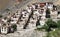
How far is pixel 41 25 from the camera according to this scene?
26500mm

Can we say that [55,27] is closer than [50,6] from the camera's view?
Yes

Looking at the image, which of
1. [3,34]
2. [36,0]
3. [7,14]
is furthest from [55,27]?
[36,0]

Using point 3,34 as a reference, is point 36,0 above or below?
above

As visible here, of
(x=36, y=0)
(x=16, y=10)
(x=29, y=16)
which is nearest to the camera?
(x=29, y=16)

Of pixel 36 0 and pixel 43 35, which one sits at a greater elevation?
pixel 36 0

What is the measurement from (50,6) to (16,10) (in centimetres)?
283

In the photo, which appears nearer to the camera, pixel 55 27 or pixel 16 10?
pixel 55 27

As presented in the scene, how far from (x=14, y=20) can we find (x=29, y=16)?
156 centimetres

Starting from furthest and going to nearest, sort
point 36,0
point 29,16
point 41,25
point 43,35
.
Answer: point 36,0
point 29,16
point 41,25
point 43,35

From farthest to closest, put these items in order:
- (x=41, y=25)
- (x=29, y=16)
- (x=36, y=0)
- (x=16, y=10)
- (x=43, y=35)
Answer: (x=36, y=0) → (x=16, y=10) → (x=29, y=16) → (x=41, y=25) → (x=43, y=35)

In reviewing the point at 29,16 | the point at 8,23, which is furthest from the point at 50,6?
the point at 8,23

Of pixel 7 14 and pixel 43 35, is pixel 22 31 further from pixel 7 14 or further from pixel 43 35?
pixel 7 14

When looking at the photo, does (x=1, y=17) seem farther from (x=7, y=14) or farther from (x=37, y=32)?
(x=37, y=32)

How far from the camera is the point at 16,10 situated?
30969 millimetres
